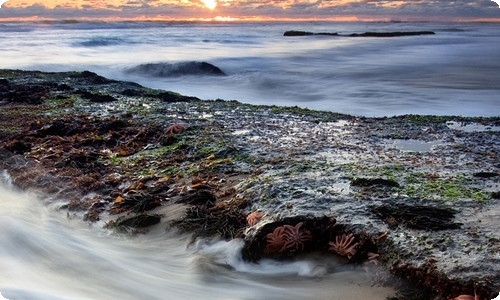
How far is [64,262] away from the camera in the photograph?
4.52 meters

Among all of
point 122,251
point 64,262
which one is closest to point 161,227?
point 122,251

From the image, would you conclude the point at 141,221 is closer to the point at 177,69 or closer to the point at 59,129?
the point at 59,129

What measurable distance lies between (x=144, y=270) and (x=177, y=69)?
18.9 metres

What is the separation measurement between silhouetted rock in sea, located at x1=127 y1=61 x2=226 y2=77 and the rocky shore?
12.0m

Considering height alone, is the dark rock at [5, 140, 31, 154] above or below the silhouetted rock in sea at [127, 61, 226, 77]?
below

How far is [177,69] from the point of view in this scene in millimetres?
22641

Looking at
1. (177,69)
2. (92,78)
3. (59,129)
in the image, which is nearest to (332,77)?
(177,69)

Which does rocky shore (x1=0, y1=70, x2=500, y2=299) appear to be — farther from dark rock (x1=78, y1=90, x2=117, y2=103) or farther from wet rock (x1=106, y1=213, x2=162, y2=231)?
dark rock (x1=78, y1=90, x2=117, y2=103)

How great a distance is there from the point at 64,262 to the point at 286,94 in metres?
13.9

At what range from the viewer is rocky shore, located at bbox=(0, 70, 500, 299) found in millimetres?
4035

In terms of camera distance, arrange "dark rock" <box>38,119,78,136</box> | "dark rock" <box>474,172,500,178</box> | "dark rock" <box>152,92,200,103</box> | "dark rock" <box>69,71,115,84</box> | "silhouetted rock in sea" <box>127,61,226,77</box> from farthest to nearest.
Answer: "silhouetted rock in sea" <box>127,61,226,77</box> < "dark rock" <box>69,71,115,84</box> < "dark rock" <box>152,92,200,103</box> < "dark rock" <box>38,119,78,136</box> < "dark rock" <box>474,172,500,178</box>

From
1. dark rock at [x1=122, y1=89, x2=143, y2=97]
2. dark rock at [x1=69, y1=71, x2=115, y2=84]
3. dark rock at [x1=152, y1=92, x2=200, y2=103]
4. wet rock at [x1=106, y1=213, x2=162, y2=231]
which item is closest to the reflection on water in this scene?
wet rock at [x1=106, y1=213, x2=162, y2=231]

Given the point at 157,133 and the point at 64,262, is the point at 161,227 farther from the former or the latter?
the point at 157,133

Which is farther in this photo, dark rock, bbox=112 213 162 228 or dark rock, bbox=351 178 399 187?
dark rock, bbox=351 178 399 187
